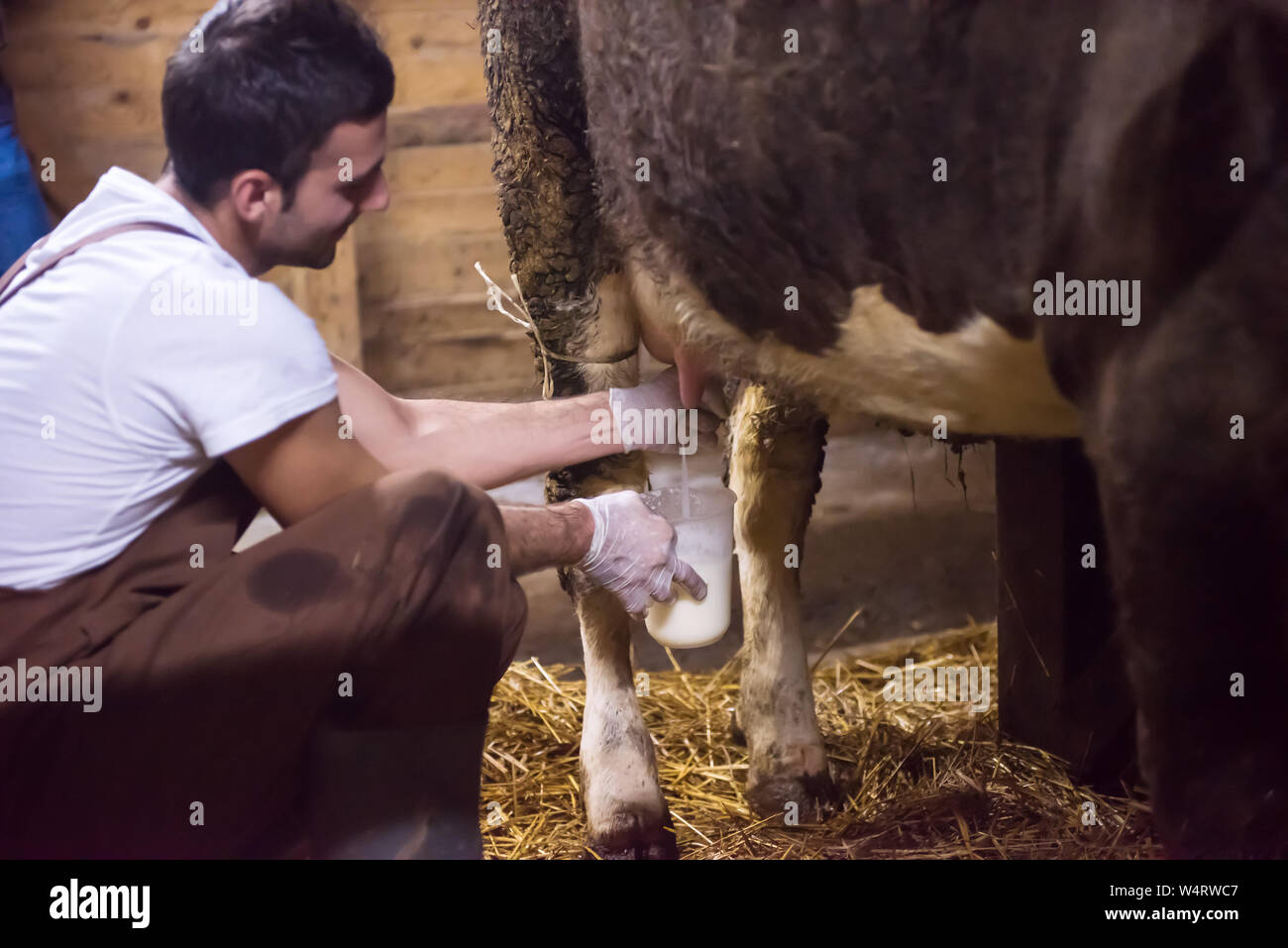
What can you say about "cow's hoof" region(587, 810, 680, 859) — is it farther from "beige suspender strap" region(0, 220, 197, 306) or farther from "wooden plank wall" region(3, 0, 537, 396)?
"wooden plank wall" region(3, 0, 537, 396)

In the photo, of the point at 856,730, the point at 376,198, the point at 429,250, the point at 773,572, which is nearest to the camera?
the point at 376,198

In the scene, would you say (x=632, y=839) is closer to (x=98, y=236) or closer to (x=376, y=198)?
(x=376, y=198)

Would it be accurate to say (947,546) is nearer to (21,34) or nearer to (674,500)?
(674,500)

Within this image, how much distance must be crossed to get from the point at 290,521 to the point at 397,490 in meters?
0.10

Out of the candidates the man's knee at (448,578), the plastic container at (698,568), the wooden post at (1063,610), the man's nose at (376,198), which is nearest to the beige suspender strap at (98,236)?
the man's nose at (376,198)

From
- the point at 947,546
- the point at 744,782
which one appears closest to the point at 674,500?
the point at 744,782

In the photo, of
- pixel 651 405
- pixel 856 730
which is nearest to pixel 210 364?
pixel 651 405

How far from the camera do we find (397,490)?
4.16 feet

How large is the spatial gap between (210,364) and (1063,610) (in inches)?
50.6

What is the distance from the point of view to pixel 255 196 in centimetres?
123

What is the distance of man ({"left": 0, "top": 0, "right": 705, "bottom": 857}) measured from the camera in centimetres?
116

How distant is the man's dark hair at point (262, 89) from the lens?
1.19 m

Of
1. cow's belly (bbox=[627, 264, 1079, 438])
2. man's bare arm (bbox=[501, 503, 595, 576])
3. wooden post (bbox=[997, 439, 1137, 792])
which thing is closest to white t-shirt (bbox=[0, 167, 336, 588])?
man's bare arm (bbox=[501, 503, 595, 576])

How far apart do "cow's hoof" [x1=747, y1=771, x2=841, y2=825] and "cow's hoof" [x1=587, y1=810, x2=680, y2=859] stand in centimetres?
17
